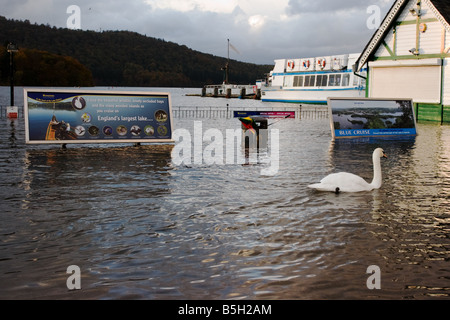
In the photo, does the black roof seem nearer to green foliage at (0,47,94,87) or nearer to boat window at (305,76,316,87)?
boat window at (305,76,316,87)

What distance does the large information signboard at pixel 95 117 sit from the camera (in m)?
18.4

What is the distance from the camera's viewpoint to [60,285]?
18.7 feet

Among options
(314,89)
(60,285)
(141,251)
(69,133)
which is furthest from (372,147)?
(314,89)

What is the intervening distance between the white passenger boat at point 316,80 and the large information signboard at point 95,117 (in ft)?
149

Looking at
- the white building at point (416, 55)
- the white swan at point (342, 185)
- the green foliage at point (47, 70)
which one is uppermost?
the green foliage at point (47, 70)

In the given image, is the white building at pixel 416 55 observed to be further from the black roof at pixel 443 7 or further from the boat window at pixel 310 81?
the boat window at pixel 310 81

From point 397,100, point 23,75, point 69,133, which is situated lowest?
point 69,133

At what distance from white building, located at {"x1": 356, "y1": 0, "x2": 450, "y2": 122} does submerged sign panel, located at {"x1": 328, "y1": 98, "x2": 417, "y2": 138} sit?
28.6 feet

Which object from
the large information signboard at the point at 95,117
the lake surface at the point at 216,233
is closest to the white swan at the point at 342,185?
the lake surface at the point at 216,233

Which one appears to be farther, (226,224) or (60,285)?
(226,224)

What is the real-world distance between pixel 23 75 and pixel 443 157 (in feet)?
527

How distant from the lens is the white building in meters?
32.8
